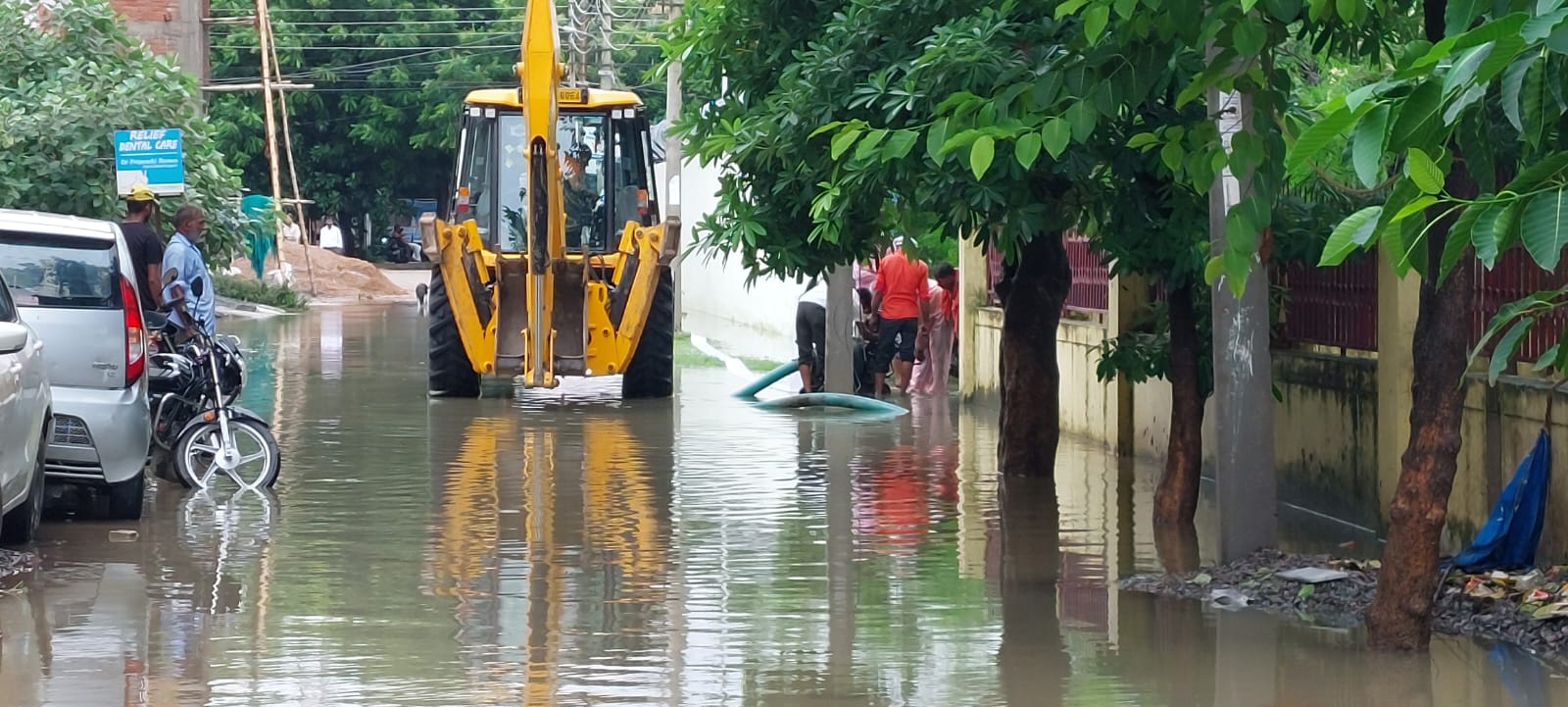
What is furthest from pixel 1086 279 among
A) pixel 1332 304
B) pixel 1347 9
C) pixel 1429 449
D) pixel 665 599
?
pixel 1347 9

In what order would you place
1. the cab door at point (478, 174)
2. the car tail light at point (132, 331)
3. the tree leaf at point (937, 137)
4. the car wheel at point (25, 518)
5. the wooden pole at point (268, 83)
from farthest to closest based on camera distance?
the wooden pole at point (268, 83) < the cab door at point (478, 174) < the car tail light at point (132, 331) < the car wheel at point (25, 518) < the tree leaf at point (937, 137)

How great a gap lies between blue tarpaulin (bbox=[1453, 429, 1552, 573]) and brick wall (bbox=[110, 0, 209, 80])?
31.2 m

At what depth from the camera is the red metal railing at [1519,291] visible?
9.91m

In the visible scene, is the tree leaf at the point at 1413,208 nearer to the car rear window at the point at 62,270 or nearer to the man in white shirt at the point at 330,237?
the car rear window at the point at 62,270

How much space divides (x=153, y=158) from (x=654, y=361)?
5237mm

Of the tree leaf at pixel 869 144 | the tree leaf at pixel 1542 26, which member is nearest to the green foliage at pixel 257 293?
the tree leaf at pixel 869 144

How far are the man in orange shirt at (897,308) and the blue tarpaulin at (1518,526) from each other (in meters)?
12.1

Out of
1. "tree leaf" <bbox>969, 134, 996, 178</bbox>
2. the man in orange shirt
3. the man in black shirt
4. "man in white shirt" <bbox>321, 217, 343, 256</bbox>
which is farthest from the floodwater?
"man in white shirt" <bbox>321, 217, 343, 256</bbox>

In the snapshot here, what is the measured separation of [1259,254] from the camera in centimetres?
1060

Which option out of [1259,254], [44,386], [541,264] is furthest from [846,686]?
[541,264]

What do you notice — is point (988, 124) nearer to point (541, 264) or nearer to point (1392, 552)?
point (1392, 552)

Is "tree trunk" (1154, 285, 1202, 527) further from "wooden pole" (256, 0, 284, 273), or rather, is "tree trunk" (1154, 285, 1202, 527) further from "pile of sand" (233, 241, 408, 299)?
"pile of sand" (233, 241, 408, 299)

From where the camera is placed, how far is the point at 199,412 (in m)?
13.5

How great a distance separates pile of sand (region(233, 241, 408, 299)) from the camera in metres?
56.7
